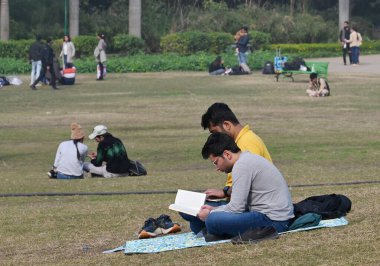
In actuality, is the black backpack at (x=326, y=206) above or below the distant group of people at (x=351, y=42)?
below

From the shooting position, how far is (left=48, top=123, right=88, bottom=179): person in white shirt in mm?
17906

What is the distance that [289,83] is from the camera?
37812 mm

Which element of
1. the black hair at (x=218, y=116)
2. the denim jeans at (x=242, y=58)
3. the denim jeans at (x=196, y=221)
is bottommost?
the denim jeans at (x=196, y=221)

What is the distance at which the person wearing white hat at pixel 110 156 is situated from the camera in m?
17.8

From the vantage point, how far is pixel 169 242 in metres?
10.1

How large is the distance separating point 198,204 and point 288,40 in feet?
162

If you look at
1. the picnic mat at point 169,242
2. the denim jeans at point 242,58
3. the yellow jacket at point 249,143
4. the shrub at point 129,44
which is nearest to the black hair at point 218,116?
the yellow jacket at point 249,143

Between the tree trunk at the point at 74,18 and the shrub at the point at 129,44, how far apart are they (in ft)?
6.47

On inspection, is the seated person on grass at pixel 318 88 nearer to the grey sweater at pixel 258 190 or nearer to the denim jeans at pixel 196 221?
the denim jeans at pixel 196 221

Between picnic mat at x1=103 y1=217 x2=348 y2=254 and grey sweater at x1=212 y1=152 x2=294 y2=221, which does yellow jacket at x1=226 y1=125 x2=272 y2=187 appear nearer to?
grey sweater at x1=212 y1=152 x2=294 y2=221

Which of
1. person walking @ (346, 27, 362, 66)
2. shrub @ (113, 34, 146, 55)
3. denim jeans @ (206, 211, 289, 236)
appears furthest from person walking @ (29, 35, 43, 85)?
denim jeans @ (206, 211, 289, 236)

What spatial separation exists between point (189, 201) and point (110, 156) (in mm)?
7817

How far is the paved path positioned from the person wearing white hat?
86.2 feet

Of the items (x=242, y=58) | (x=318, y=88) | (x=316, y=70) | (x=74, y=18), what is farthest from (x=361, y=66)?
(x=74, y=18)
